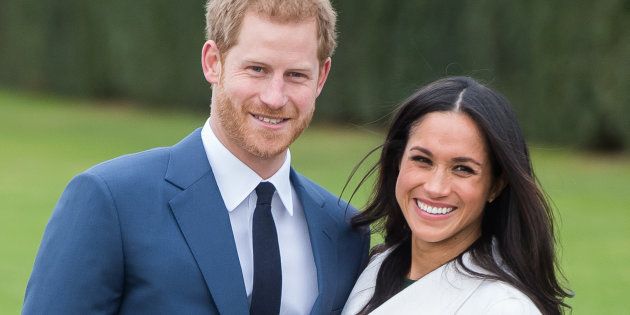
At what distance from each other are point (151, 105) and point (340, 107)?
12.1 feet

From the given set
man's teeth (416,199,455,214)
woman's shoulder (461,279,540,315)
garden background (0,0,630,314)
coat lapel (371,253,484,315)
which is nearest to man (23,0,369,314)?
coat lapel (371,253,484,315)

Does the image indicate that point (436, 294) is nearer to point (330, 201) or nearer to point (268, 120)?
point (330, 201)

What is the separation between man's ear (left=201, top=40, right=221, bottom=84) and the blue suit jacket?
0.24 m

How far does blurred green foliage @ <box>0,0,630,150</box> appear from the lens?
539 inches

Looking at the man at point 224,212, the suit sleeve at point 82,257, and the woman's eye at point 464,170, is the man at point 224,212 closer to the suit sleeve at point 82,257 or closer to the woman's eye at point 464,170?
the suit sleeve at point 82,257

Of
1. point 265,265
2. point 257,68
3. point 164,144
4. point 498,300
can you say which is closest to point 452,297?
point 498,300

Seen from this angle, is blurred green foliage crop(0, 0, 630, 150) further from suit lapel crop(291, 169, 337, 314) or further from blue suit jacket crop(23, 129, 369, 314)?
blue suit jacket crop(23, 129, 369, 314)

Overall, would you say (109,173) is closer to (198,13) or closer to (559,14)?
(559,14)

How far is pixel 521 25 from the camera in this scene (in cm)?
1426

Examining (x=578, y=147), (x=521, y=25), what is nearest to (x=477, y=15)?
(x=521, y=25)

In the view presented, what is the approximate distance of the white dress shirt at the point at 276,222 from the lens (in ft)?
12.2

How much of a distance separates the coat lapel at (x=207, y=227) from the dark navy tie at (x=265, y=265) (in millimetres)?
60

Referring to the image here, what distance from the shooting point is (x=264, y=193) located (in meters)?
3.76

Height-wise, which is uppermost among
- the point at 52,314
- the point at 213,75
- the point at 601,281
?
the point at 213,75
